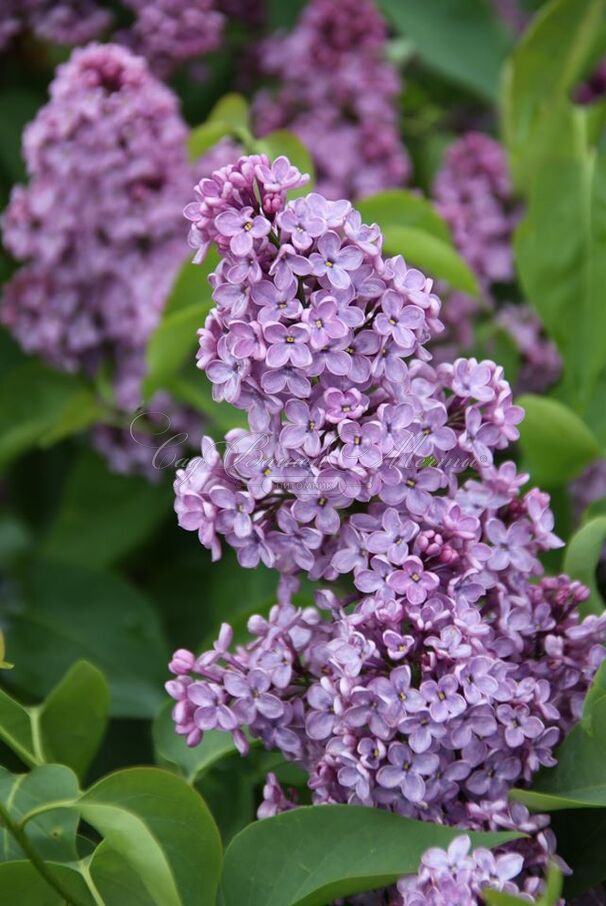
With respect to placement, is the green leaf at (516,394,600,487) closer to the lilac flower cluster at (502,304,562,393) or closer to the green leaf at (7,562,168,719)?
the lilac flower cluster at (502,304,562,393)

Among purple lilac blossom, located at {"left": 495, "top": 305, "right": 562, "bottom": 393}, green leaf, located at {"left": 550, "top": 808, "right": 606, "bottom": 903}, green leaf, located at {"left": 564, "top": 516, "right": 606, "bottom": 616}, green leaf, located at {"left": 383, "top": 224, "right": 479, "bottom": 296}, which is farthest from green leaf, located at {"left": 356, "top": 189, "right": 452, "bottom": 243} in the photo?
green leaf, located at {"left": 550, "top": 808, "right": 606, "bottom": 903}

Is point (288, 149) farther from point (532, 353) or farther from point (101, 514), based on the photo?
point (101, 514)

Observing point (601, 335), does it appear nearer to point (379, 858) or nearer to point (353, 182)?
point (353, 182)

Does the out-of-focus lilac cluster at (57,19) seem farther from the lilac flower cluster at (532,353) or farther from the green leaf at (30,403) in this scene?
the lilac flower cluster at (532,353)

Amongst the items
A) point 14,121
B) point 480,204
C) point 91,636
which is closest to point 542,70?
point 480,204

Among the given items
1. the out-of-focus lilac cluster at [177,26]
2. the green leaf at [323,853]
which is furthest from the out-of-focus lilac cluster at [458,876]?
the out-of-focus lilac cluster at [177,26]

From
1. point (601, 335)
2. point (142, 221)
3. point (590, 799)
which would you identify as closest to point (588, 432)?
point (601, 335)
